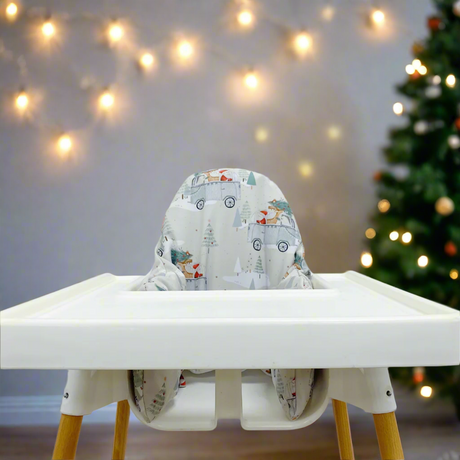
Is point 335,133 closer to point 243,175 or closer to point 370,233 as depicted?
point 370,233

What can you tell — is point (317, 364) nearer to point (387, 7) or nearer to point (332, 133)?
point (332, 133)

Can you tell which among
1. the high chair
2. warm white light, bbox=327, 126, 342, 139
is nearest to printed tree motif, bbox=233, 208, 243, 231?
the high chair

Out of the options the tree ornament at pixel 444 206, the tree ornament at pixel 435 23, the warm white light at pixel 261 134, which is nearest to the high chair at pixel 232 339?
the tree ornament at pixel 444 206

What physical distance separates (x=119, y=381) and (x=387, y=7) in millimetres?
2003

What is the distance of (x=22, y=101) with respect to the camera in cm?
189

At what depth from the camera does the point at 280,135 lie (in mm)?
1942

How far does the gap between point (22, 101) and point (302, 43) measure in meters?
1.28

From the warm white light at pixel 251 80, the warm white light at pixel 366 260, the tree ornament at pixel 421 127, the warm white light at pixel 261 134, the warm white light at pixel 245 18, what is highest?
the warm white light at pixel 245 18

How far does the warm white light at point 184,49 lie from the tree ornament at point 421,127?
1021 millimetres

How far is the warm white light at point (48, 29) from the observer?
6.27 ft

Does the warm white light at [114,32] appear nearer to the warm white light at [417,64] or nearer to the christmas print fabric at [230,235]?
the christmas print fabric at [230,235]

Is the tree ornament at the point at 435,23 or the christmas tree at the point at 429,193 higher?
the tree ornament at the point at 435,23

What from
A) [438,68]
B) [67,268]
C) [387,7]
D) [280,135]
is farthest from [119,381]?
[387,7]

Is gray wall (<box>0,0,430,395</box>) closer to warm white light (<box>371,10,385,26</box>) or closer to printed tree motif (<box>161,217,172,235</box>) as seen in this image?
warm white light (<box>371,10,385,26</box>)
